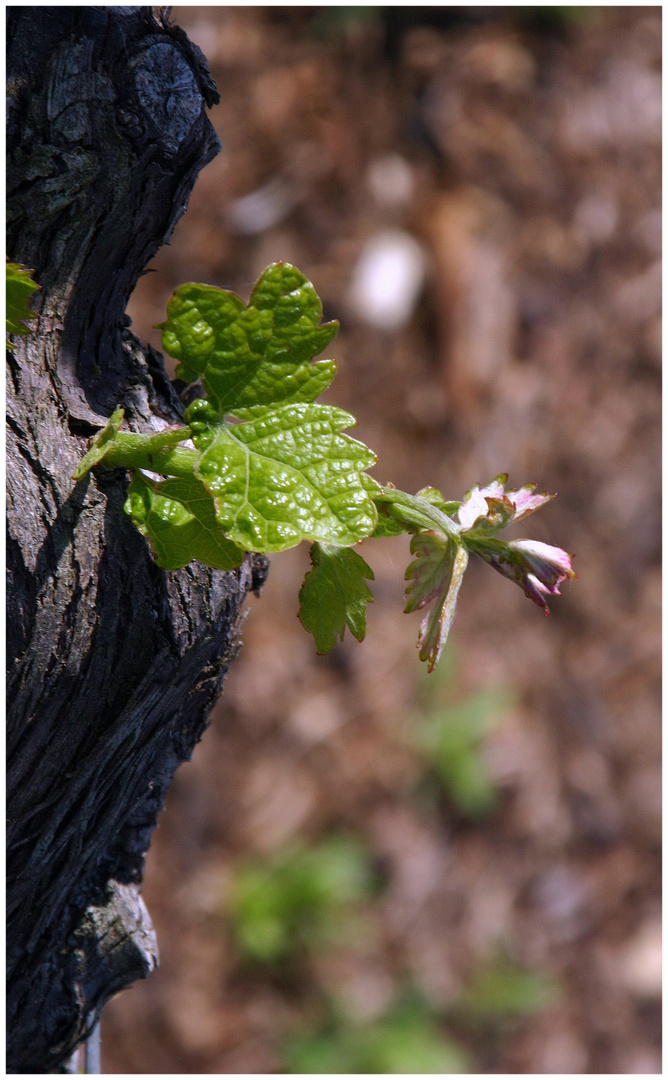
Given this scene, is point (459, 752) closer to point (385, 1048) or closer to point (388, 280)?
point (385, 1048)

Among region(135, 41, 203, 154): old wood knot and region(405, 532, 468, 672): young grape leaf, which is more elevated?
region(135, 41, 203, 154): old wood knot

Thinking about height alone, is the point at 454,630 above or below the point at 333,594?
above

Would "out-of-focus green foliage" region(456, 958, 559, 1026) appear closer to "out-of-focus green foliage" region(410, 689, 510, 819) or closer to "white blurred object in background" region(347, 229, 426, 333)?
"out-of-focus green foliage" region(410, 689, 510, 819)

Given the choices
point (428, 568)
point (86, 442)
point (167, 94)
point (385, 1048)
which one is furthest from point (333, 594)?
point (385, 1048)

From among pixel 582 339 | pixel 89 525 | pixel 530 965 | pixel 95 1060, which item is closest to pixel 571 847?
pixel 530 965

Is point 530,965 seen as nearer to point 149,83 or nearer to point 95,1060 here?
point 95,1060

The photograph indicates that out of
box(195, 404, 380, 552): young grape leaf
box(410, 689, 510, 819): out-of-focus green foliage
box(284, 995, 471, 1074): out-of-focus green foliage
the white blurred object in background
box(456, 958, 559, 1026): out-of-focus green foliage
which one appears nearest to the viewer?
box(195, 404, 380, 552): young grape leaf

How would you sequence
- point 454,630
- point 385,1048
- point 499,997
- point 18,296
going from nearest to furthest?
point 18,296 → point 385,1048 → point 499,997 → point 454,630

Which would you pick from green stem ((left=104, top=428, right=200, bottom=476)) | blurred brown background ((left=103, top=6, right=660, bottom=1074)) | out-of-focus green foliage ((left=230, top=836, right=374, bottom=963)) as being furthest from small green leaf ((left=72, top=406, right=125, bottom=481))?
out-of-focus green foliage ((left=230, top=836, right=374, bottom=963))
